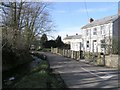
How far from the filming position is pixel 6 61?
31.5m

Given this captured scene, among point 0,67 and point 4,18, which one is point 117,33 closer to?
point 4,18

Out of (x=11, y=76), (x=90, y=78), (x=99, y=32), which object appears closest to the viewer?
(x=90, y=78)

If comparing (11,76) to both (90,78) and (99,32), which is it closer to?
(90,78)

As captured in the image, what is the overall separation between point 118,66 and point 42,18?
29.0 metres

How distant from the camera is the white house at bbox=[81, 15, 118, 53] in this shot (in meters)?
48.4

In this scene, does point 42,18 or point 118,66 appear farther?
point 42,18

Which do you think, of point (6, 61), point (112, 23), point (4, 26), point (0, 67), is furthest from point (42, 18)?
point (0, 67)

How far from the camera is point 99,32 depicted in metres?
53.5

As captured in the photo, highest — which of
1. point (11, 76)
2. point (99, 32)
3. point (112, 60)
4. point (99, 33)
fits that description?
point (99, 32)

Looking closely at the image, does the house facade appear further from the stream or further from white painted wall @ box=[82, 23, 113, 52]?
the stream

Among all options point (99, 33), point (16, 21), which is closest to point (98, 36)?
point (99, 33)

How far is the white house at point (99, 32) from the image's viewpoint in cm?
4842

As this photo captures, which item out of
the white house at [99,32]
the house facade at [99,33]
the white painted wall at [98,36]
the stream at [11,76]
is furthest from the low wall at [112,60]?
the white painted wall at [98,36]

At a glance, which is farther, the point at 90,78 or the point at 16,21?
the point at 16,21
